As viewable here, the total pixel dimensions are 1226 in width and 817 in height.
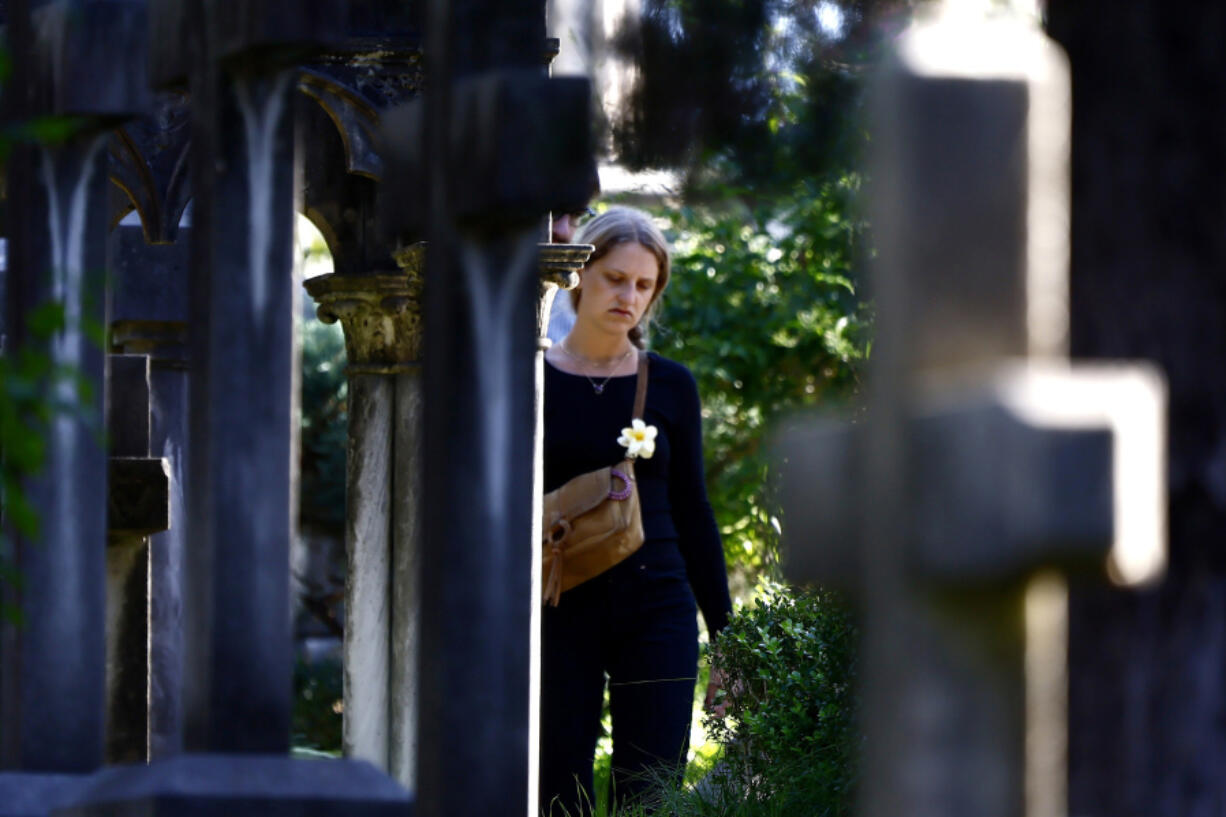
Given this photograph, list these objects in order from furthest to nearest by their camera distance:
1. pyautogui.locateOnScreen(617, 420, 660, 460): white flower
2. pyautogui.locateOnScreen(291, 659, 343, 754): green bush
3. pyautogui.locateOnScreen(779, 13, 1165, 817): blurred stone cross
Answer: pyautogui.locateOnScreen(291, 659, 343, 754): green bush → pyautogui.locateOnScreen(617, 420, 660, 460): white flower → pyautogui.locateOnScreen(779, 13, 1165, 817): blurred stone cross

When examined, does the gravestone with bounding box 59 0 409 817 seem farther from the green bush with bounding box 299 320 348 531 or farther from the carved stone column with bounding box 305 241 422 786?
the green bush with bounding box 299 320 348 531

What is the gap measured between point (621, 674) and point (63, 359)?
2.39m

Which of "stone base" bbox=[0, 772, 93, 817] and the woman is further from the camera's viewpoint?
the woman

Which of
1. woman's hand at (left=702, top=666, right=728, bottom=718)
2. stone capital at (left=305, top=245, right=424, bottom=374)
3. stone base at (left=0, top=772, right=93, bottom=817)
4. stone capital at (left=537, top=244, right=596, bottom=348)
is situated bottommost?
woman's hand at (left=702, top=666, right=728, bottom=718)

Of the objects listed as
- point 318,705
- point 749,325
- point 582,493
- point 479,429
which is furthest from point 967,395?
point 318,705

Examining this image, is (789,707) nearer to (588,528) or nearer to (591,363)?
(588,528)

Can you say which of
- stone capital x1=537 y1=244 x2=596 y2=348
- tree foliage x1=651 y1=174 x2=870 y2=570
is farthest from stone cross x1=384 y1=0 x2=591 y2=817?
tree foliage x1=651 y1=174 x2=870 y2=570

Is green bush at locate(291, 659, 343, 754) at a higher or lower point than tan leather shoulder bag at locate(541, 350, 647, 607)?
lower

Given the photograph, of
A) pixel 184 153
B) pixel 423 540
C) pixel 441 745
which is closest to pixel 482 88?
pixel 423 540

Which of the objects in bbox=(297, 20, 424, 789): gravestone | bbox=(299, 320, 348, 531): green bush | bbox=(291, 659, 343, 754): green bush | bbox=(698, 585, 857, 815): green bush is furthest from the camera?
bbox=(299, 320, 348, 531): green bush

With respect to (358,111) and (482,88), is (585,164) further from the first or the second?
(358,111)

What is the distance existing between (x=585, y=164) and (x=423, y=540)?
41cm

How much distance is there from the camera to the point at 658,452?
4.61 m

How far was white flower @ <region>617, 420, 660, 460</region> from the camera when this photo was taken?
4.55m
